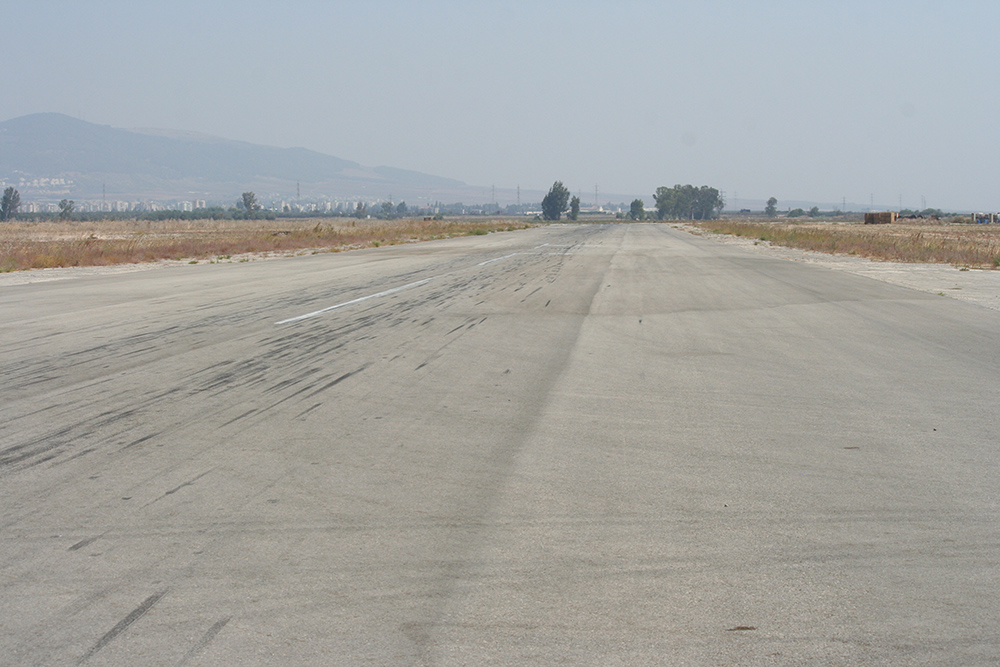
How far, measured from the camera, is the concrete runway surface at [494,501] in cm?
349

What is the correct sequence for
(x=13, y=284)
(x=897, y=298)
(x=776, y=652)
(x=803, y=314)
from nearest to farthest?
(x=776, y=652), (x=803, y=314), (x=897, y=298), (x=13, y=284)

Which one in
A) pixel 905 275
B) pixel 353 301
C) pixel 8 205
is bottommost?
pixel 8 205

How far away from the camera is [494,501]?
4.98 metres

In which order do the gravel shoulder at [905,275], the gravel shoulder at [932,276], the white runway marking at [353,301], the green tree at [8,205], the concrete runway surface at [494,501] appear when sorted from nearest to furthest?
1. the concrete runway surface at [494,501]
2. the white runway marking at [353,301]
3. the gravel shoulder at [932,276]
4. the gravel shoulder at [905,275]
5. the green tree at [8,205]

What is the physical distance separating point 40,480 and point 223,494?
1138 mm

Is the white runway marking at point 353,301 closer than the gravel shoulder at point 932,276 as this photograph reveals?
Yes

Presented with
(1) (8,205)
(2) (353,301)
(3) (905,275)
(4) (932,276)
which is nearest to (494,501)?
(2) (353,301)

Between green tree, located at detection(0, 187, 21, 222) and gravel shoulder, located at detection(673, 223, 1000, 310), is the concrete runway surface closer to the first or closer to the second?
gravel shoulder, located at detection(673, 223, 1000, 310)

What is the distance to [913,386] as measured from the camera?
339 inches

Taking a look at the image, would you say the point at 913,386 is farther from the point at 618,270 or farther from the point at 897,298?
the point at 618,270

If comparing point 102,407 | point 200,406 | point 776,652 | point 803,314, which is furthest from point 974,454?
point 803,314

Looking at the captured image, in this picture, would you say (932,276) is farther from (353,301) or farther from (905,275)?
(353,301)

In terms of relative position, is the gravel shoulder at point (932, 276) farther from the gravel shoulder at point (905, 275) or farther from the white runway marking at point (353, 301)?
the white runway marking at point (353, 301)

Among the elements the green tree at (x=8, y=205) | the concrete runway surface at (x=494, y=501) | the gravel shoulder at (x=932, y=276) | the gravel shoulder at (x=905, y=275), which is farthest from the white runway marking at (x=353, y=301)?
the green tree at (x=8, y=205)
